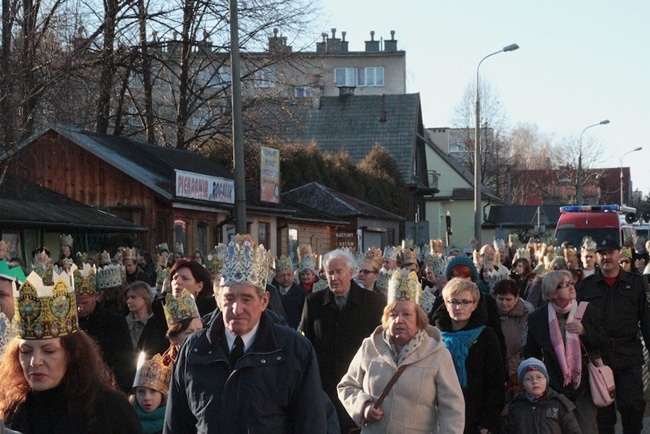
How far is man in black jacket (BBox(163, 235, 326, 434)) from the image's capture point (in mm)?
5148

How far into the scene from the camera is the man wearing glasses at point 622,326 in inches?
412

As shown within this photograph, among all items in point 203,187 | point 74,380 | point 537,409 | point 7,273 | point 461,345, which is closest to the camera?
point 74,380

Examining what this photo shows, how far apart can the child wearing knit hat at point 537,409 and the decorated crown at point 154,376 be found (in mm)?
2420

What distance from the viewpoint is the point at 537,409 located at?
8156 millimetres

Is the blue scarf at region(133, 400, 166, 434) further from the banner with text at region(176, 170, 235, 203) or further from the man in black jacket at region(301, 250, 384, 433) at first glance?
the banner with text at region(176, 170, 235, 203)

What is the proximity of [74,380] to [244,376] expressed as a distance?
2.46 feet

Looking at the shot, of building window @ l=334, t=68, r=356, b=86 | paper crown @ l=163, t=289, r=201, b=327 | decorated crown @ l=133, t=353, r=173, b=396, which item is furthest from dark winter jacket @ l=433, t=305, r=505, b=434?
building window @ l=334, t=68, r=356, b=86

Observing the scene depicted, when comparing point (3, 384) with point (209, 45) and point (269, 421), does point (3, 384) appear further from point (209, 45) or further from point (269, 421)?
point (209, 45)

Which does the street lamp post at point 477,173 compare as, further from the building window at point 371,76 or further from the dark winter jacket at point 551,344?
the building window at point 371,76

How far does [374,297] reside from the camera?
894cm

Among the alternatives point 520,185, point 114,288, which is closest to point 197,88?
point 114,288

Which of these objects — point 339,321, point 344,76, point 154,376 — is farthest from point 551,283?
point 344,76

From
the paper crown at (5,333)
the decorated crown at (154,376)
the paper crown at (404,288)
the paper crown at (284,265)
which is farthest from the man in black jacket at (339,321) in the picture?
the paper crown at (284,265)

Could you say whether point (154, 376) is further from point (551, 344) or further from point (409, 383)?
point (551, 344)
